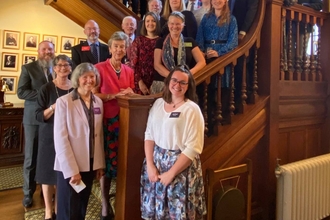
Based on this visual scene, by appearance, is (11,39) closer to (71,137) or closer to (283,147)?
(71,137)

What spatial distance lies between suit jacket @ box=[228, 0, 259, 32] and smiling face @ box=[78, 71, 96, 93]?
4.63 feet

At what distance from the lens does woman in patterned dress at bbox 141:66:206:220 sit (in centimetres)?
168

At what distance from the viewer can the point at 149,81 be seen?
2418mm

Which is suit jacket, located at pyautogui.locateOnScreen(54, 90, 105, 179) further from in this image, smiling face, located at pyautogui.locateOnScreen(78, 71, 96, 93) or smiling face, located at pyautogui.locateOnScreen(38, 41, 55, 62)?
smiling face, located at pyautogui.locateOnScreen(38, 41, 55, 62)

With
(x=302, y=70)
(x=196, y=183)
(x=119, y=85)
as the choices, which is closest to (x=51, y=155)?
(x=119, y=85)

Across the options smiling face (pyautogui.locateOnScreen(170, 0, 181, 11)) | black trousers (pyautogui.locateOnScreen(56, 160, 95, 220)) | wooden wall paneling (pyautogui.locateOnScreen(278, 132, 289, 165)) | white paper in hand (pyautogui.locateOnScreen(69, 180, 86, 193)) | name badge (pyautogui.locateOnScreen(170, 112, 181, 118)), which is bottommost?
black trousers (pyautogui.locateOnScreen(56, 160, 95, 220))

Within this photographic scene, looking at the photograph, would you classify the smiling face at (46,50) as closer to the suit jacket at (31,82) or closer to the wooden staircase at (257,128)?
the suit jacket at (31,82)

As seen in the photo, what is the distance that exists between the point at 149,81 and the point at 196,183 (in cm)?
100

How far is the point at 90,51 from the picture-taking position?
275cm

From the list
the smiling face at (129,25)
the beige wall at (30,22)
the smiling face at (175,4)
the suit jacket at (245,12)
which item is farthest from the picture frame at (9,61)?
the suit jacket at (245,12)

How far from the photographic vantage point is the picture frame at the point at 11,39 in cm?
437

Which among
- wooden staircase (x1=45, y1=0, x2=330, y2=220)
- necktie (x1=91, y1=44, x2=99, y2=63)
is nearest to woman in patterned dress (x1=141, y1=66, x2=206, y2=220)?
wooden staircase (x1=45, y1=0, x2=330, y2=220)

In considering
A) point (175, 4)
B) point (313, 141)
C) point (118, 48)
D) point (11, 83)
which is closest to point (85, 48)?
point (118, 48)

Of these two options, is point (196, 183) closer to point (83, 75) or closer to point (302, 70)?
point (83, 75)
